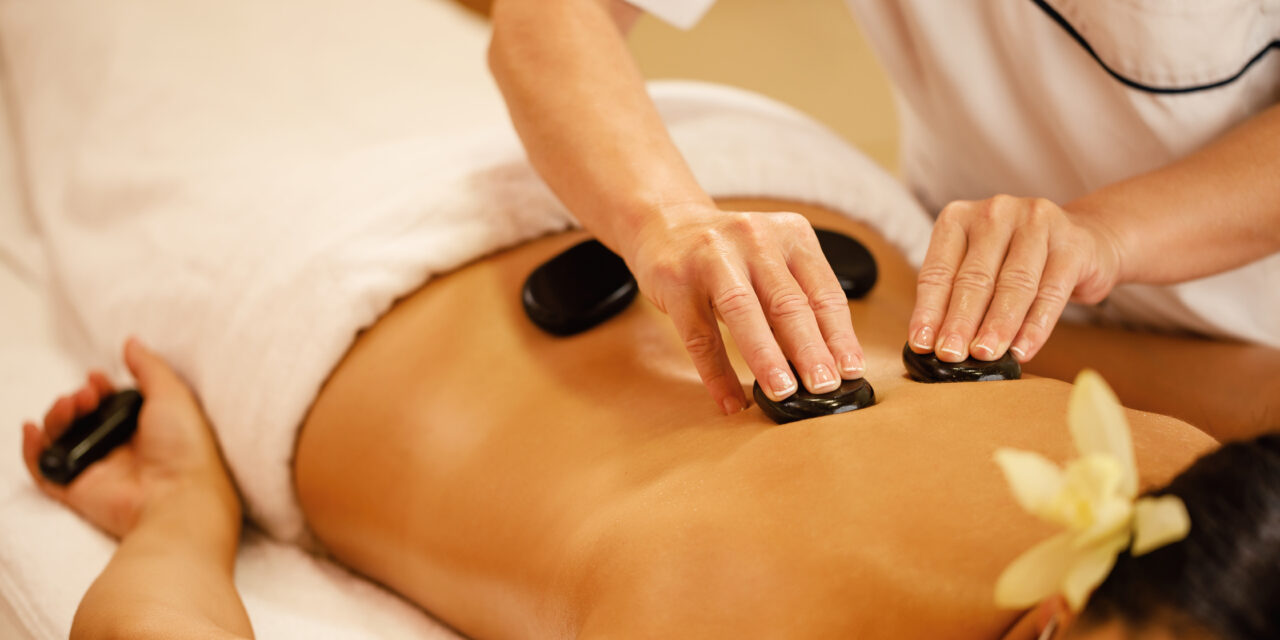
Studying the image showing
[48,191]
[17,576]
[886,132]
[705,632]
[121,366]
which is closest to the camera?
[705,632]

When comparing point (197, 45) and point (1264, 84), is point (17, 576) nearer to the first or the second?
point (197, 45)

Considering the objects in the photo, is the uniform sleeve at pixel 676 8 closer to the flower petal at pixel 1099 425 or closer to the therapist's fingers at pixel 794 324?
the therapist's fingers at pixel 794 324

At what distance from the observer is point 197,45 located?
48.9 inches

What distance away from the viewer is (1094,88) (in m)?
0.91

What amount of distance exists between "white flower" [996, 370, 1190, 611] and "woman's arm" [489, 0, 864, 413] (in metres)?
0.26

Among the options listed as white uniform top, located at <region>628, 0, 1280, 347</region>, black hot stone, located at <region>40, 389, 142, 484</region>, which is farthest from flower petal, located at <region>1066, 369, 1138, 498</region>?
black hot stone, located at <region>40, 389, 142, 484</region>

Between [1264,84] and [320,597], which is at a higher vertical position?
[1264,84]

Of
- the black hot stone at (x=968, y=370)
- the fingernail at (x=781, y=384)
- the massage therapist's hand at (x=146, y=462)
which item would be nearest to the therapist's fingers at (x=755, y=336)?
the fingernail at (x=781, y=384)

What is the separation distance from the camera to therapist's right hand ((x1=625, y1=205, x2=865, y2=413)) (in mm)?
639

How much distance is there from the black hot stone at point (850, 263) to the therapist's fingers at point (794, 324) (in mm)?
178

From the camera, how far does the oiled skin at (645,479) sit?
0.52 m

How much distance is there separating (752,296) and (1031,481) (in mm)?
312

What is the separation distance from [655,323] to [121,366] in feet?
2.19

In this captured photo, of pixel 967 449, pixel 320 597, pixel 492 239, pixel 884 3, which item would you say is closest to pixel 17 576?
pixel 320 597
